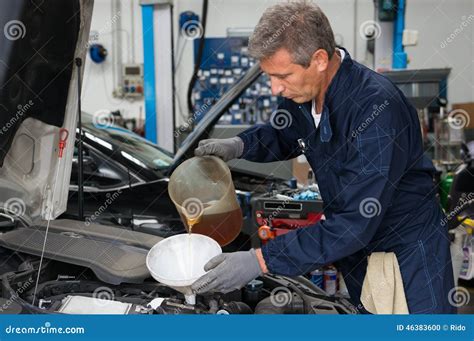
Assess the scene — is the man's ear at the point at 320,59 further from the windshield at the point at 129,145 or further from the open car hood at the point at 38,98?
the windshield at the point at 129,145

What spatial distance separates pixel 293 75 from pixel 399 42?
12.2 ft

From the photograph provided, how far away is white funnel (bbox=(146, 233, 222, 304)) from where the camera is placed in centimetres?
166

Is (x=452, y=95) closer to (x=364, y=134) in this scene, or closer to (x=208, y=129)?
(x=208, y=129)

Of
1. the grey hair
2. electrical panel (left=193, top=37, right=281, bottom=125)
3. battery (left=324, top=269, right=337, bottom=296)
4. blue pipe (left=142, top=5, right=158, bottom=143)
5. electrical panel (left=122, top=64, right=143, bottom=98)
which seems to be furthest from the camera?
electrical panel (left=122, top=64, right=143, bottom=98)

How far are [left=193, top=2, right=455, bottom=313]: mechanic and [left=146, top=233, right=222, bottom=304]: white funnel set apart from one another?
0.17 m

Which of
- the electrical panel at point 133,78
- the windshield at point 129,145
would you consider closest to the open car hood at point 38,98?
the windshield at point 129,145

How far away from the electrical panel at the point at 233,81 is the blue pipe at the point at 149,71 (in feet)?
6.08

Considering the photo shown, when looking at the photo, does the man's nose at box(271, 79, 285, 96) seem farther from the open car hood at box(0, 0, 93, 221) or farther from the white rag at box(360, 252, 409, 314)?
the open car hood at box(0, 0, 93, 221)

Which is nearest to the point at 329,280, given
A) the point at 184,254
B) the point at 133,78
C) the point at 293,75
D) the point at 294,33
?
the point at 184,254

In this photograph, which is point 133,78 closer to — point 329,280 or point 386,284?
point 329,280

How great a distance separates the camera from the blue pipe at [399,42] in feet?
15.4

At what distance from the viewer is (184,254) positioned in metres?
1.71

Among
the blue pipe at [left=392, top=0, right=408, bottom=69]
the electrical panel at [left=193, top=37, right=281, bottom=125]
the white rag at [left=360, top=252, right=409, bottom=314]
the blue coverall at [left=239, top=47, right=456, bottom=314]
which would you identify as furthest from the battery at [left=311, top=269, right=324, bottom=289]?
the electrical panel at [left=193, top=37, right=281, bottom=125]

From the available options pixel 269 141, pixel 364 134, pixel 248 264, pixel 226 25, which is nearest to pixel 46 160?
pixel 269 141
